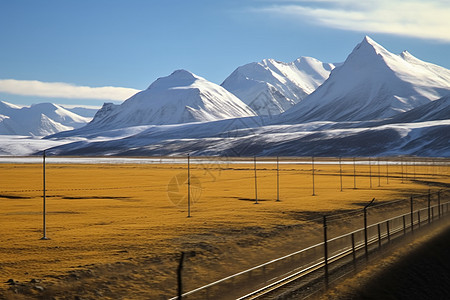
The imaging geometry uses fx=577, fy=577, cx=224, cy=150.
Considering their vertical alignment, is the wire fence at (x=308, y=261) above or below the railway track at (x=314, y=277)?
above

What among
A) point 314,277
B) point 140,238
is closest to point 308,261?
point 314,277

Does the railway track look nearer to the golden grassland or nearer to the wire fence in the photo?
the wire fence

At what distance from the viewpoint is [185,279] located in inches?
738

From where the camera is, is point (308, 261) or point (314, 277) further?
point (308, 261)

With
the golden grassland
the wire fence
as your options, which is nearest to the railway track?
the wire fence

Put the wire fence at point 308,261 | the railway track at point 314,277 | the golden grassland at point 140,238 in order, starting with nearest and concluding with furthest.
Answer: the wire fence at point 308,261
the railway track at point 314,277
the golden grassland at point 140,238

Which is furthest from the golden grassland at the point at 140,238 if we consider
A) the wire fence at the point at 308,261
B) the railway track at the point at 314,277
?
the railway track at the point at 314,277

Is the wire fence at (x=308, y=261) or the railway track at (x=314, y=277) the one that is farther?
the railway track at (x=314, y=277)

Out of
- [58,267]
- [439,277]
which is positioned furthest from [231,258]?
[439,277]

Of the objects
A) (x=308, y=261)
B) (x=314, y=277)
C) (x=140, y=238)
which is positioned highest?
(x=140, y=238)

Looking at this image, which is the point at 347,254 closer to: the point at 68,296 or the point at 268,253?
the point at 268,253

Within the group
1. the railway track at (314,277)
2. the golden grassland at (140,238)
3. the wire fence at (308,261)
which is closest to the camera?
the wire fence at (308,261)

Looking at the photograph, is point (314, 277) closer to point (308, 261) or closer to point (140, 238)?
point (308, 261)

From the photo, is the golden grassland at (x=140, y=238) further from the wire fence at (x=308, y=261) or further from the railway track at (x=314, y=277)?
the railway track at (x=314, y=277)
